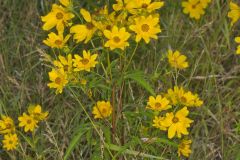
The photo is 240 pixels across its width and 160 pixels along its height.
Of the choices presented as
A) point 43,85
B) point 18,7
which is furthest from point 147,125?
point 18,7

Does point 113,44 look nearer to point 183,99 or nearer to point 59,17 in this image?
point 59,17

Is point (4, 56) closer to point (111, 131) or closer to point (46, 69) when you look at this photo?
point (46, 69)

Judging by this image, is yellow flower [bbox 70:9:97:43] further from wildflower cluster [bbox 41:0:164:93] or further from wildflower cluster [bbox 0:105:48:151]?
wildflower cluster [bbox 0:105:48:151]

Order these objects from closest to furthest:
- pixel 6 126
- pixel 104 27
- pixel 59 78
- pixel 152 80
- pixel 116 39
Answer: pixel 116 39
pixel 104 27
pixel 59 78
pixel 152 80
pixel 6 126

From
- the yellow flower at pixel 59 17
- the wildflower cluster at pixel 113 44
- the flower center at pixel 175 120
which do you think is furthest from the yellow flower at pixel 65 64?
the flower center at pixel 175 120

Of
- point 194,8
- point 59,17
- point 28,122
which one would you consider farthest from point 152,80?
point 194,8

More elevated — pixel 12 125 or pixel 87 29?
pixel 87 29

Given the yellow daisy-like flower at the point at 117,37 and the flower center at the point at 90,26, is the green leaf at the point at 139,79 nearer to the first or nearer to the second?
the yellow daisy-like flower at the point at 117,37
